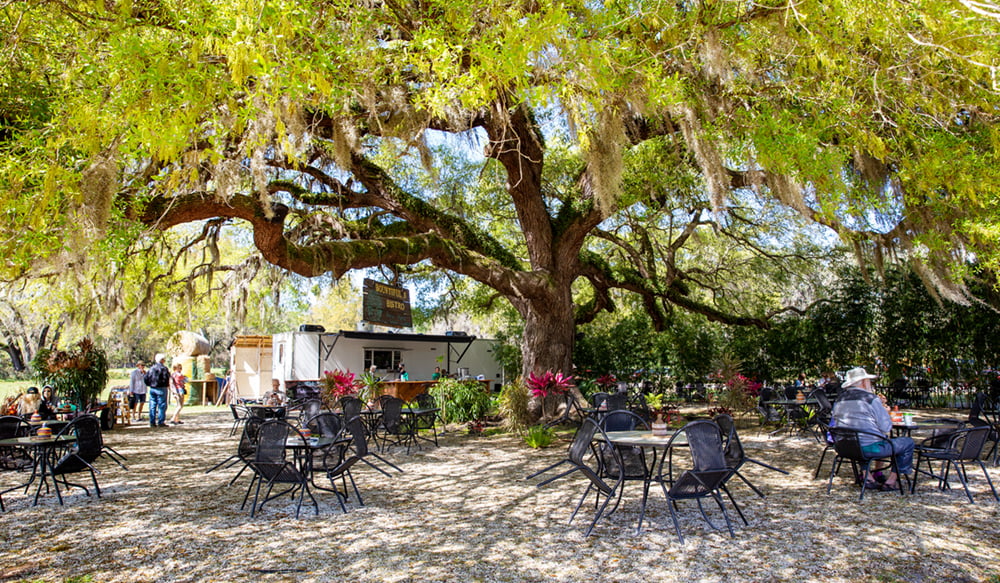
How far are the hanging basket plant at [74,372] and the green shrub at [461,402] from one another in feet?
20.6

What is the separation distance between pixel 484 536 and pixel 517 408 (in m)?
6.05

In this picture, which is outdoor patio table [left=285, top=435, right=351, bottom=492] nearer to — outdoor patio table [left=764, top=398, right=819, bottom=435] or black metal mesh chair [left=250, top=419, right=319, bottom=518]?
black metal mesh chair [left=250, top=419, right=319, bottom=518]

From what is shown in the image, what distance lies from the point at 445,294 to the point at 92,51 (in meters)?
11.7

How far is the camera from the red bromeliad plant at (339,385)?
10602mm

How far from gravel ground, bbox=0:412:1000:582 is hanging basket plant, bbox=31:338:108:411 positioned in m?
5.61

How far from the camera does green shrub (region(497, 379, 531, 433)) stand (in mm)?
10344

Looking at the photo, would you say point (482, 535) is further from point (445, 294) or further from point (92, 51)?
point (445, 294)

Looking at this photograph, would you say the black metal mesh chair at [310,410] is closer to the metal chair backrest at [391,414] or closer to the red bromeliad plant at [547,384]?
the metal chair backrest at [391,414]

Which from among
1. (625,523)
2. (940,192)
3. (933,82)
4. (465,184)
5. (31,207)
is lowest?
(625,523)

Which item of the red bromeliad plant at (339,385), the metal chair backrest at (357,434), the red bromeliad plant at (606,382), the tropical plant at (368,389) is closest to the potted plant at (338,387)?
the red bromeliad plant at (339,385)

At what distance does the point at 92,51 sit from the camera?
448 cm

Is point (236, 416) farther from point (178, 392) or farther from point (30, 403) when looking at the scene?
point (178, 392)

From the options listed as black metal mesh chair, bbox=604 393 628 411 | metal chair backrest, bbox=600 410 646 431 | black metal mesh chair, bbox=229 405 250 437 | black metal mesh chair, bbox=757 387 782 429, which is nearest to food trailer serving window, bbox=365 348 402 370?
black metal mesh chair, bbox=229 405 250 437

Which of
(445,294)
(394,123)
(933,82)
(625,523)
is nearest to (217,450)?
(394,123)
